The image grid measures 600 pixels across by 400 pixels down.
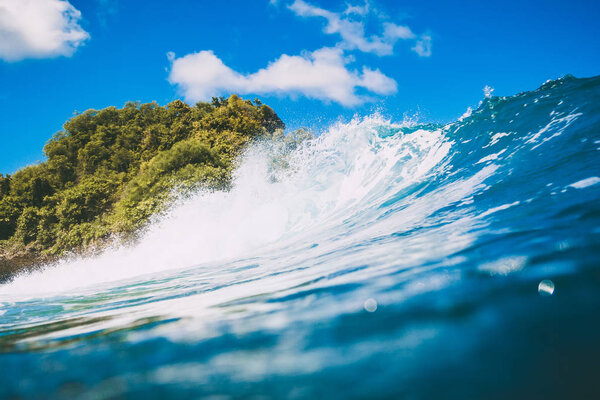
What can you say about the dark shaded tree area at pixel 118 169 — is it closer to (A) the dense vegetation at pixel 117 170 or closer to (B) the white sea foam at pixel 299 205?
(A) the dense vegetation at pixel 117 170

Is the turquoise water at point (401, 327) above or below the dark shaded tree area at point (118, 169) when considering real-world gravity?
below

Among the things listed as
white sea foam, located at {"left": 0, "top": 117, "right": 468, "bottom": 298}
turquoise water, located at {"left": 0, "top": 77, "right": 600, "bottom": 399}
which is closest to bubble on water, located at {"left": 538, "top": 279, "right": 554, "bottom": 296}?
turquoise water, located at {"left": 0, "top": 77, "right": 600, "bottom": 399}

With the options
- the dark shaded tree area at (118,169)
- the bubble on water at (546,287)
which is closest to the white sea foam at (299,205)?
the dark shaded tree area at (118,169)

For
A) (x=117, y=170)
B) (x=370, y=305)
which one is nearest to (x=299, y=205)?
(x=370, y=305)

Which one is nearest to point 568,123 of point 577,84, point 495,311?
point 577,84

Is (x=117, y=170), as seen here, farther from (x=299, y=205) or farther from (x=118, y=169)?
(x=299, y=205)

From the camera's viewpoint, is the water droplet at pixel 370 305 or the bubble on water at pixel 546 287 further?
the water droplet at pixel 370 305

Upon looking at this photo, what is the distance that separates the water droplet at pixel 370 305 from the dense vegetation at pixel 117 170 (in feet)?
39.7

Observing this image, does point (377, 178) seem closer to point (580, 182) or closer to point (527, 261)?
point (580, 182)

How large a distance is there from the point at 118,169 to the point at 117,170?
111 millimetres

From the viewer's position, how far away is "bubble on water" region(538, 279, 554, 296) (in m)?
1.08

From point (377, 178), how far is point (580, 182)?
520 cm

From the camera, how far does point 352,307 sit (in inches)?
50.6

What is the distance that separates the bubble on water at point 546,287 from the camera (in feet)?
3.56
